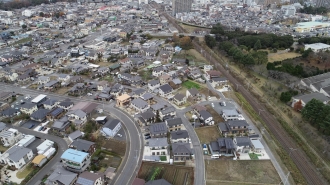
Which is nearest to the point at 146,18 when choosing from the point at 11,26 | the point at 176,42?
the point at 176,42

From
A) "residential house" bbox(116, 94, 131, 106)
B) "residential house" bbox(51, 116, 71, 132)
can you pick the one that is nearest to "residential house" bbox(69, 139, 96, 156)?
"residential house" bbox(51, 116, 71, 132)

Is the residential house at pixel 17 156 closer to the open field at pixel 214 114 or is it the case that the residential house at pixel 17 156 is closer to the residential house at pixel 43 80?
the residential house at pixel 43 80

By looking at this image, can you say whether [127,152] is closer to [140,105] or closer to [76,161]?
[76,161]

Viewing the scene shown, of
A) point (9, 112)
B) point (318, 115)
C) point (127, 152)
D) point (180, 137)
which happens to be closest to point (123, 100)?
point (127, 152)

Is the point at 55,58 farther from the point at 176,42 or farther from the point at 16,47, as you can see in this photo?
the point at 176,42

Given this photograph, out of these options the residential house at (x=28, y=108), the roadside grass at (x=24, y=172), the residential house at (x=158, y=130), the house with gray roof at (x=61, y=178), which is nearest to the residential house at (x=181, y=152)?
the residential house at (x=158, y=130)

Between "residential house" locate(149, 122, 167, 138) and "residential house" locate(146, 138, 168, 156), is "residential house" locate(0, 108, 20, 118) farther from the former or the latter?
"residential house" locate(146, 138, 168, 156)
